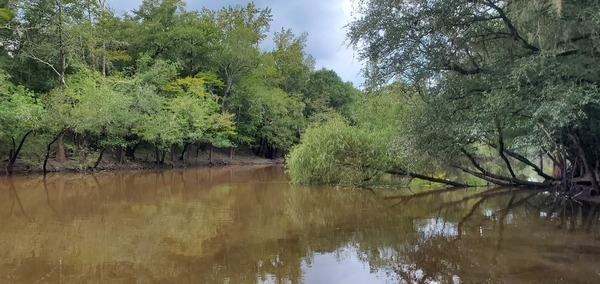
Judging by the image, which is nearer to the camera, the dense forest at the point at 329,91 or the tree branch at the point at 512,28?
the dense forest at the point at 329,91

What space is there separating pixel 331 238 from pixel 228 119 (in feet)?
87.8

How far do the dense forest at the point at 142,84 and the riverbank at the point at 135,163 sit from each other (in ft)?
0.75

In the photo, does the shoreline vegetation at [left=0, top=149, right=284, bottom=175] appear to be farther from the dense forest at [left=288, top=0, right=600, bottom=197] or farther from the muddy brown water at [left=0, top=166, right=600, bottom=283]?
the dense forest at [left=288, top=0, right=600, bottom=197]

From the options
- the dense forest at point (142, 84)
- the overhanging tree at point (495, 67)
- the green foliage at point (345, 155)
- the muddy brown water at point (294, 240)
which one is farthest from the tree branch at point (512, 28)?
the dense forest at point (142, 84)

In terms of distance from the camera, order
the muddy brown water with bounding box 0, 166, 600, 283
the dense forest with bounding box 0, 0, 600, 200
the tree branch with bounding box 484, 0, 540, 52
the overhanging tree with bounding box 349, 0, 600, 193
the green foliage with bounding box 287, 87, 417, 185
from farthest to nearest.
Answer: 1. the green foliage with bounding box 287, 87, 417, 185
2. the tree branch with bounding box 484, 0, 540, 52
3. the dense forest with bounding box 0, 0, 600, 200
4. the overhanging tree with bounding box 349, 0, 600, 193
5. the muddy brown water with bounding box 0, 166, 600, 283

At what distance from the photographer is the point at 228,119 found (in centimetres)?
3419

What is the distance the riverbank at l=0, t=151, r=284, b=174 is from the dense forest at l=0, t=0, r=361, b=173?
23cm

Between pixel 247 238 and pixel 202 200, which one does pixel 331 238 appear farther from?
pixel 202 200

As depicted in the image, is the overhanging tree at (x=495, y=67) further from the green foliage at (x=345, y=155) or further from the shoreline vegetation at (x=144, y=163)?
the shoreline vegetation at (x=144, y=163)

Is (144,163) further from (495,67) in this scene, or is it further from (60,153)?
(495,67)

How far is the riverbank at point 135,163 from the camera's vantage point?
23.6 m

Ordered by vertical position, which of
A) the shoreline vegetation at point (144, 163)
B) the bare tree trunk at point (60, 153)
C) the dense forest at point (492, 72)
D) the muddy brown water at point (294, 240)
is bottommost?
the muddy brown water at point (294, 240)

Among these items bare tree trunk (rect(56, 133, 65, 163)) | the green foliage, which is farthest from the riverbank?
the green foliage

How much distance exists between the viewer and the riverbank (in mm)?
23625
